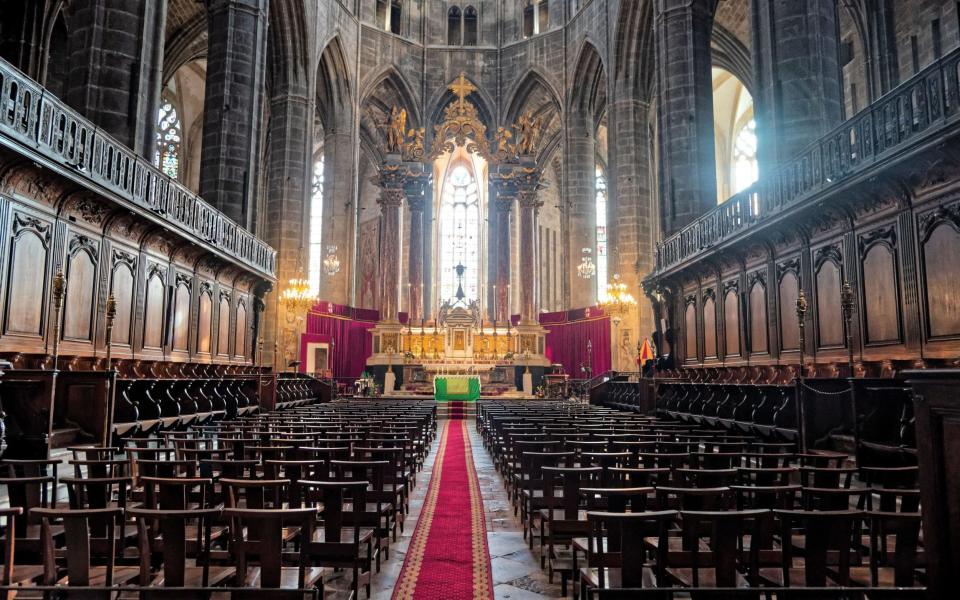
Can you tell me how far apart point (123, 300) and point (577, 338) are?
2180cm

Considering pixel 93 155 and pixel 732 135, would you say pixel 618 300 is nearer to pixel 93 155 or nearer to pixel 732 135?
pixel 732 135

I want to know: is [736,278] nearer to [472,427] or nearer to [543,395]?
[472,427]

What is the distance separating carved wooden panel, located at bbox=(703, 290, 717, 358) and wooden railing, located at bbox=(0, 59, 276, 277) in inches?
481

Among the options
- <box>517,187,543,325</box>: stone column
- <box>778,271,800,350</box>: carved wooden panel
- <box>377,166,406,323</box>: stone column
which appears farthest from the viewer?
<box>517,187,543,325</box>: stone column

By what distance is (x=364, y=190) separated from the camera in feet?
136

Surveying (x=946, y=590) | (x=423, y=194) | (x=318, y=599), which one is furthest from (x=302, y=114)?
(x=946, y=590)

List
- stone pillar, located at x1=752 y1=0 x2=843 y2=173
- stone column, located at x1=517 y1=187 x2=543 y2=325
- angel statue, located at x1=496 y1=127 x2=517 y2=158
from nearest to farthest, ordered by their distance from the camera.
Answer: stone pillar, located at x1=752 y1=0 x2=843 y2=173 → stone column, located at x1=517 y1=187 x2=543 y2=325 → angel statue, located at x1=496 y1=127 x2=517 y2=158

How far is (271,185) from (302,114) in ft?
10.4

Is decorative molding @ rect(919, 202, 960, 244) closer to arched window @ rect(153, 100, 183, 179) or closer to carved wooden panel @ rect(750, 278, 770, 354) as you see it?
carved wooden panel @ rect(750, 278, 770, 354)

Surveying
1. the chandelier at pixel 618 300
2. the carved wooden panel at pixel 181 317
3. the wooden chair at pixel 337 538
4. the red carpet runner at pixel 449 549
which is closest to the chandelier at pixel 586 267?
the chandelier at pixel 618 300

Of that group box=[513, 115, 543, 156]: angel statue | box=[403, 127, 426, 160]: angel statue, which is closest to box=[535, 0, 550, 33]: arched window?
box=[513, 115, 543, 156]: angel statue

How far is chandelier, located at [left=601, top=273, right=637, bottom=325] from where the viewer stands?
78.9ft

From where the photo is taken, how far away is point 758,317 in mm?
14219

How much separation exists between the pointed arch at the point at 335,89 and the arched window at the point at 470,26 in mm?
8082
